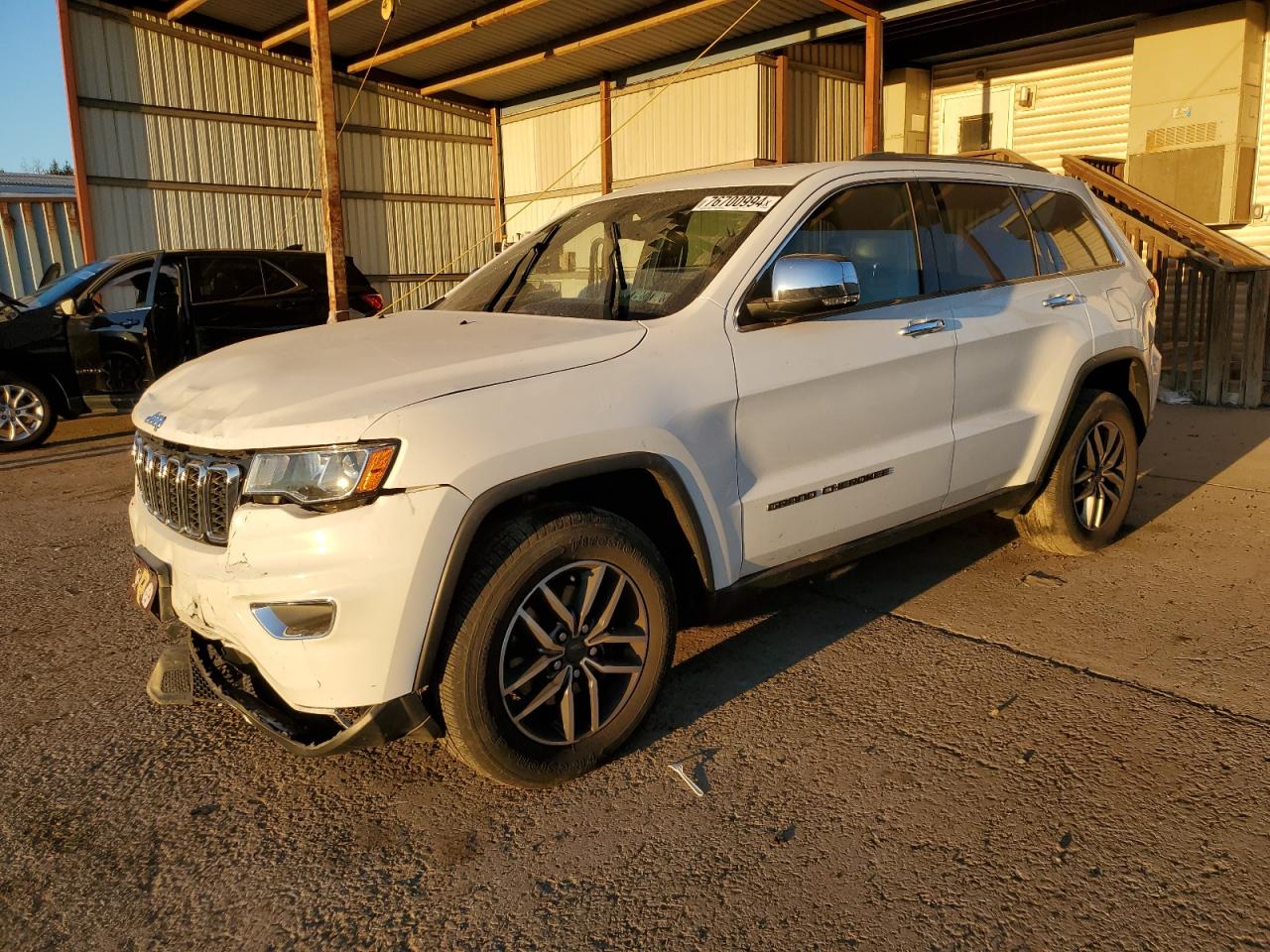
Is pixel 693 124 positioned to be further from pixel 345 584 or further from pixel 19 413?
pixel 345 584

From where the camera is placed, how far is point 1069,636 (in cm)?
400

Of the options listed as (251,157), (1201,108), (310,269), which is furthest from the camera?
(251,157)

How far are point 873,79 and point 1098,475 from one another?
9.94 meters

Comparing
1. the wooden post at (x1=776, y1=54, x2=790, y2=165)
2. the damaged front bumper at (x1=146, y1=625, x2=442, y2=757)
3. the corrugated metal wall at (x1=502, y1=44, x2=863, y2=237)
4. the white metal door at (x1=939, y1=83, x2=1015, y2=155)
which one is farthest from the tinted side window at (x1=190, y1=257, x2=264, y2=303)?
the white metal door at (x1=939, y1=83, x2=1015, y2=155)

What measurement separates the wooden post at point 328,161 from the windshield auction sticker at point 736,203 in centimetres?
682

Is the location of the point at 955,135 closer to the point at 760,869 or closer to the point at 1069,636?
the point at 1069,636

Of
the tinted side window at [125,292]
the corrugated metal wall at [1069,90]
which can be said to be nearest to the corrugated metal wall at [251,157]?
the tinted side window at [125,292]

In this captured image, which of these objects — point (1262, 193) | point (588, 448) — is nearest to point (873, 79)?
point (1262, 193)

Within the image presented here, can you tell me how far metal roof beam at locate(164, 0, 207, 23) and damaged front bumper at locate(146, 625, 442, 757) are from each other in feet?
52.6

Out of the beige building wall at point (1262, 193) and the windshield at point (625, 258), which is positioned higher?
the beige building wall at point (1262, 193)

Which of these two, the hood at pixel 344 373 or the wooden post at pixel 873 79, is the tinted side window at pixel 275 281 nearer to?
the hood at pixel 344 373

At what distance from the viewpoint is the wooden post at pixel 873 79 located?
13.3m

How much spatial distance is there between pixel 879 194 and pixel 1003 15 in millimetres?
12790

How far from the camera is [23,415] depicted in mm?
9055
